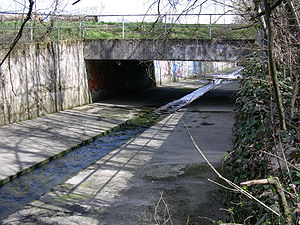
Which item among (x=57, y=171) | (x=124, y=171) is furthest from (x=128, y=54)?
(x=124, y=171)

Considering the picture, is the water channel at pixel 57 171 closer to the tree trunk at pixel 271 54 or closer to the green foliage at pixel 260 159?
the green foliage at pixel 260 159

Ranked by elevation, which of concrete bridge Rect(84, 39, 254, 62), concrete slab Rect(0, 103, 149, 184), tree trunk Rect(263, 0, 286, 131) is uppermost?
concrete bridge Rect(84, 39, 254, 62)

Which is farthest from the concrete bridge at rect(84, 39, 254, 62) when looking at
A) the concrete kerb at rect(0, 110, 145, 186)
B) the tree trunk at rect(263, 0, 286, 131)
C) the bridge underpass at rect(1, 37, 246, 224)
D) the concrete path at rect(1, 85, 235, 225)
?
the tree trunk at rect(263, 0, 286, 131)

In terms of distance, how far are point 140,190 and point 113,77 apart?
1734cm

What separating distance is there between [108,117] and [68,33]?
304 inches

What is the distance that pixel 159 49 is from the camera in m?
20.1

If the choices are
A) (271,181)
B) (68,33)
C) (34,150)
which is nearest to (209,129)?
(34,150)

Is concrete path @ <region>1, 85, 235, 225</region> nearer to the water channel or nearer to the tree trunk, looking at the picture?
the water channel

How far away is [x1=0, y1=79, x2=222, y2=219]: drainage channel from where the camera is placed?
26.6 ft

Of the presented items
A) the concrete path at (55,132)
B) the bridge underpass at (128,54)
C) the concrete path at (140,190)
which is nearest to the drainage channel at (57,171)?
the concrete path at (55,132)

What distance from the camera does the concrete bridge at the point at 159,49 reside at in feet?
61.5

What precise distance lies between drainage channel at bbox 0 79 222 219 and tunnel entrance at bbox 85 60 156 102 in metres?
5.43

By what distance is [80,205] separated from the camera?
7504 mm

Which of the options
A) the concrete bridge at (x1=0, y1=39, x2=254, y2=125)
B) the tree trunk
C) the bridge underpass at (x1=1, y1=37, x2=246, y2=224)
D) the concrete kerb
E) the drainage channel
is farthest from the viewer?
the concrete bridge at (x1=0, y1=39, x2=254, y2=125)
